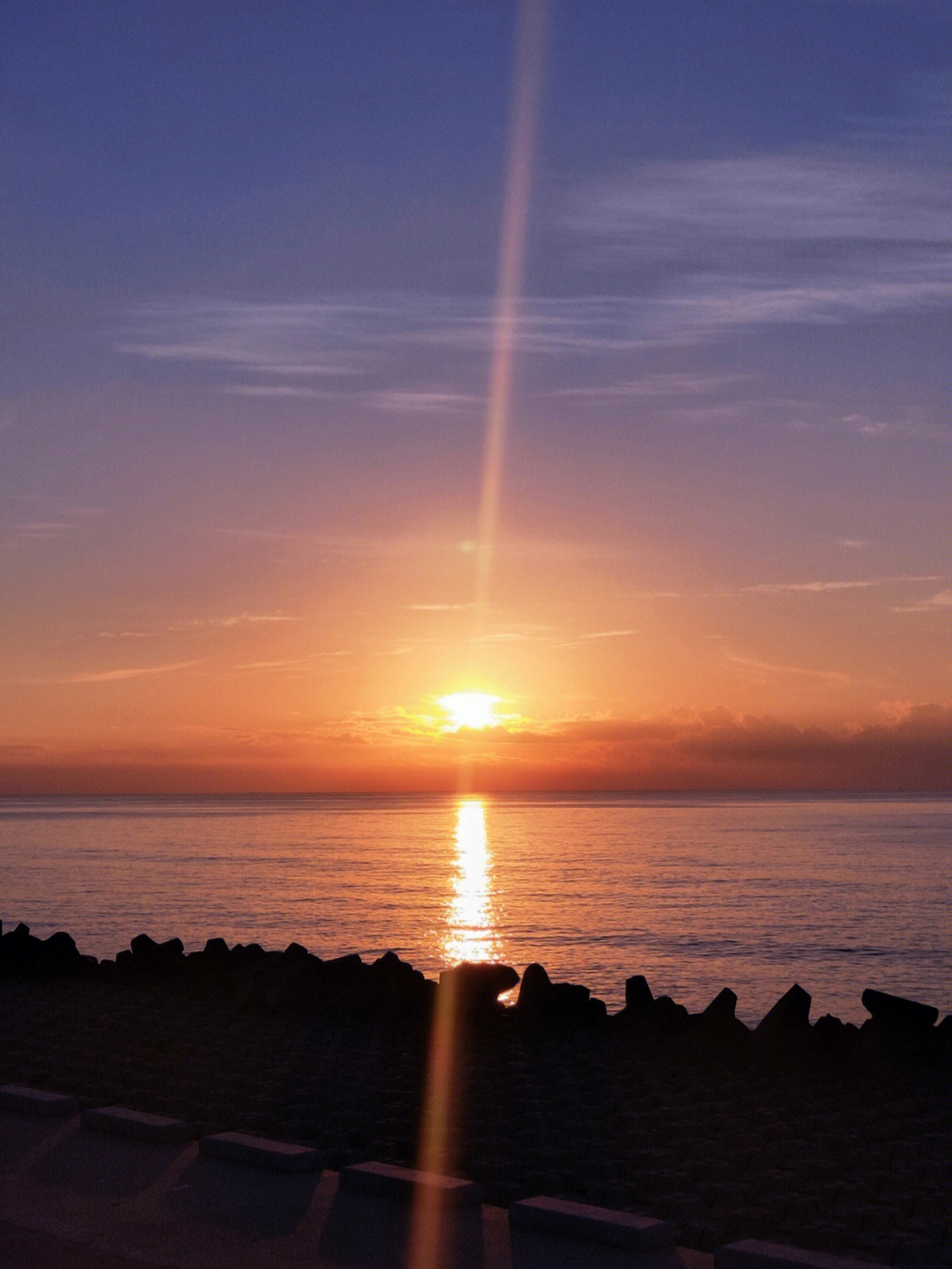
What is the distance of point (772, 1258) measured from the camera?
646 centimetres

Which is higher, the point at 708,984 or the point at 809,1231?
the point at 708,984

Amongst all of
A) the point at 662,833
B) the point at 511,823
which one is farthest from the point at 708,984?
the point at 511,823

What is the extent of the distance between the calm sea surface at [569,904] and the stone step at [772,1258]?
1917 cm

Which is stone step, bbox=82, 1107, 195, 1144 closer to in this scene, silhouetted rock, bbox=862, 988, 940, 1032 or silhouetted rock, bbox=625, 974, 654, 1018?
silhouetted rock, bbox=862, 988, 940, 1032

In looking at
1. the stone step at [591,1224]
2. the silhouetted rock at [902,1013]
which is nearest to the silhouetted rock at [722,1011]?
the silhouetted rock at [902,1013]

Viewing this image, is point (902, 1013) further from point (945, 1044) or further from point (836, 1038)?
point (836, 1038)

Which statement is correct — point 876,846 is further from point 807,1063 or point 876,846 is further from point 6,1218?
point 6,1218

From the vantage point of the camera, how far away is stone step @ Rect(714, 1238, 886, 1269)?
251 inches

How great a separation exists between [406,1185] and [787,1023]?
22.6 feet

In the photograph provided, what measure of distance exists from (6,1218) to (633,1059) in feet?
25.8

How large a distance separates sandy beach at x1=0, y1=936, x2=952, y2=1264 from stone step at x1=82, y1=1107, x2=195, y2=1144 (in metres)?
0.90

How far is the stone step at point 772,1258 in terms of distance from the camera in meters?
6.36

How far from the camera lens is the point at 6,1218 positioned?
7.55 metres

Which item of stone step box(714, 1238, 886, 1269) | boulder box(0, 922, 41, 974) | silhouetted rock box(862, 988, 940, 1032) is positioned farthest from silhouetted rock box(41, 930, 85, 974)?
stone step box(714, 1238, 886, 1269)
